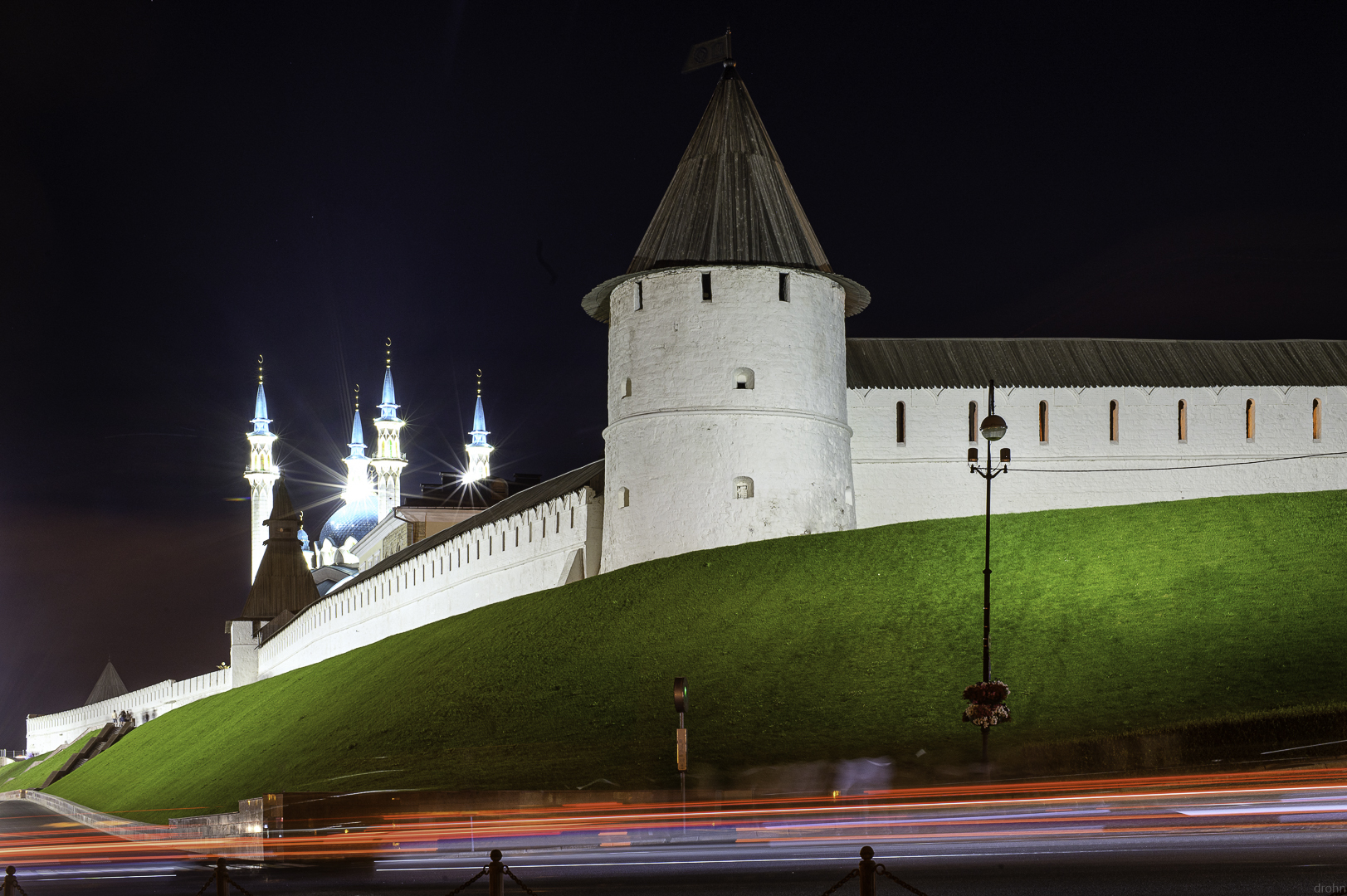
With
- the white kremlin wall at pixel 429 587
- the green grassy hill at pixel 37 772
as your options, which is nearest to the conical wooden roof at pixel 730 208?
the white kremlin wall at pixel 429 587

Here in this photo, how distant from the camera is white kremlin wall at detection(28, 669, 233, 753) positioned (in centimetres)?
7275

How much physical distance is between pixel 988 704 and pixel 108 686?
105 meters

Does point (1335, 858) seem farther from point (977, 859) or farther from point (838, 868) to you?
point (838, 868)

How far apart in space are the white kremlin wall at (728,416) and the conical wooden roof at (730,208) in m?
0.50

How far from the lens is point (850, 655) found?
28.8 meters

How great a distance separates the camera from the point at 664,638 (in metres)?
32.1

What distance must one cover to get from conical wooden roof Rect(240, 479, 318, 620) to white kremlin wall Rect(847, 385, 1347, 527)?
123 ft

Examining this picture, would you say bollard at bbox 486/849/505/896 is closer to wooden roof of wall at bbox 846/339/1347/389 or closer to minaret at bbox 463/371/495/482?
wooden roof of wall at bbox 846/339/1347/389

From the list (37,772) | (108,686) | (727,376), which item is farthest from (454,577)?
(108,686)

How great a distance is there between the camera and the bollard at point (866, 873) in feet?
33.7

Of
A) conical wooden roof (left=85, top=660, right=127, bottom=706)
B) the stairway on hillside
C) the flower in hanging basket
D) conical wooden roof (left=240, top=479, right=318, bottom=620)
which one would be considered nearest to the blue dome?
conical wooden roof (left=85, top=660, right=127, bottom=706)

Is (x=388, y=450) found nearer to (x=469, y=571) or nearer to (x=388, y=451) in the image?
(x=388, y=451)

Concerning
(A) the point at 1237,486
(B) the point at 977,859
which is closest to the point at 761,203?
(A) the point at 1237,486

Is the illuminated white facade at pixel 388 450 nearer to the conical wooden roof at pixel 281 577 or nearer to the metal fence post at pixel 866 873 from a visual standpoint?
the conical wooden roof at pixel 281 577
